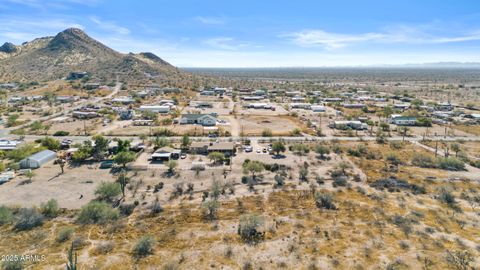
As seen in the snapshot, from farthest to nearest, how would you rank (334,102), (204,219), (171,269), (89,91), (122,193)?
1. (89,91)
2. (334,102)
3. (122,193)
4. (204,219)
5. (171,269)

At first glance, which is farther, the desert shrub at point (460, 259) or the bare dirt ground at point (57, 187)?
the bare dirt ground at point (57, 187)

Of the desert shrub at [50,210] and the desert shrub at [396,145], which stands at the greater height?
the desert shrub at [50,210]

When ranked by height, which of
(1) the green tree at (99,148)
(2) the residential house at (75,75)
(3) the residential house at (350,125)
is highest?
(2) the residential house at (75,75)

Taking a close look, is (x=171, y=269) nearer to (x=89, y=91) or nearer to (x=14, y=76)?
(x=89, y=91)

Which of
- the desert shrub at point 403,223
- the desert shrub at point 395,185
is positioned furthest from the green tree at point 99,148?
the desert shrub at point 403,223

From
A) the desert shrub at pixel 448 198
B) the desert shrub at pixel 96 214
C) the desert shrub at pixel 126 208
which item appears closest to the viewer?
the desert shrub at pixel 96 214

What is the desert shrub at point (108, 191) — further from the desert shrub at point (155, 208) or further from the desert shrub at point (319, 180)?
the desert shrub at point (319, 180)

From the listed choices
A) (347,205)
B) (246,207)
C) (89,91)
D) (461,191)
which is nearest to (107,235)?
(246,207)

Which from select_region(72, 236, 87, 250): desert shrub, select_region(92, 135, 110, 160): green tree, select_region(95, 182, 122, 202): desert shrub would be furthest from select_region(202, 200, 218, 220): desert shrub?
select_region(92, 135, 110, 160): green tree
